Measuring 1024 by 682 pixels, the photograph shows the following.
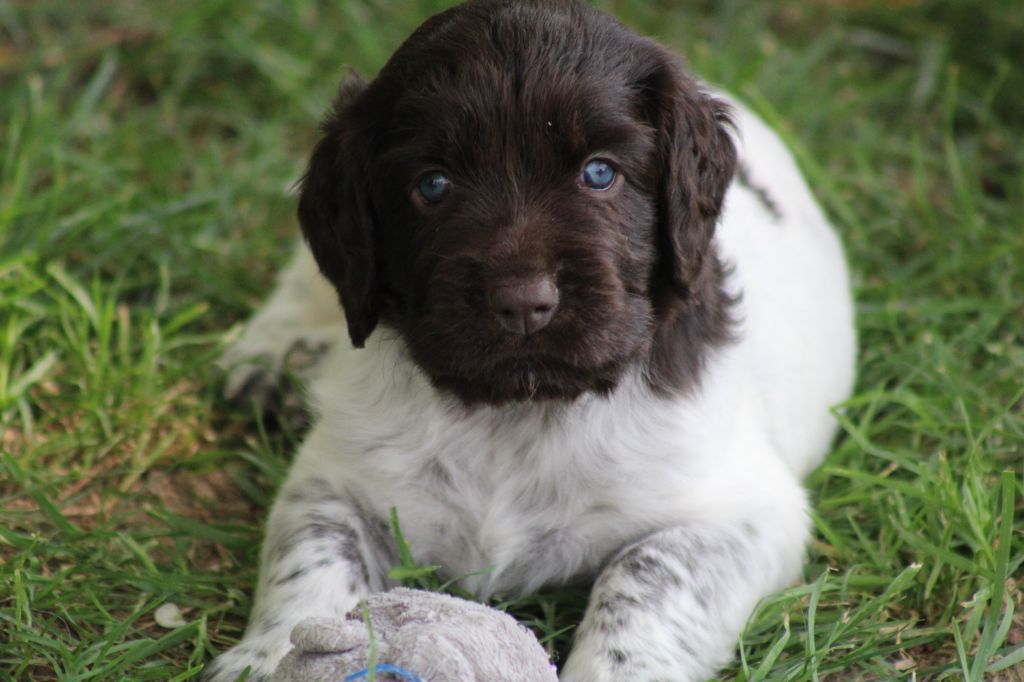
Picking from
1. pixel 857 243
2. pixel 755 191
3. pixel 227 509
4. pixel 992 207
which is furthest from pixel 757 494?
pixel 992 207

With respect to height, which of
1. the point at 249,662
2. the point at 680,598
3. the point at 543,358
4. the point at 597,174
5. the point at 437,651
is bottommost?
the point at 249,662

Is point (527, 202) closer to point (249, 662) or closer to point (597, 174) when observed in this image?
point (597, 174)

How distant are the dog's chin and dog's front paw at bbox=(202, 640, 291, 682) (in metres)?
0.83

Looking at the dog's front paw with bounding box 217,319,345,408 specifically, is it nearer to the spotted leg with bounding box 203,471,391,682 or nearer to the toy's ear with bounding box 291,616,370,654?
the spotted leg with bounding box 203,471,391,682

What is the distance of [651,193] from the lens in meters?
3.65

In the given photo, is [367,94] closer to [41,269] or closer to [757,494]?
[757,494]

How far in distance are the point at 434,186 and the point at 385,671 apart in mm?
1296

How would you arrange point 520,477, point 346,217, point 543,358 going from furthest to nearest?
point 520,477 → point 346,217 → point 543,358

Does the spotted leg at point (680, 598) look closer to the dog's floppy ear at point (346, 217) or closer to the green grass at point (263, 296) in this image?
the green grass at point (263, 296)

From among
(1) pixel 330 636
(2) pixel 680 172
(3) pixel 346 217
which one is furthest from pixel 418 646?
(2) pixel 680 172

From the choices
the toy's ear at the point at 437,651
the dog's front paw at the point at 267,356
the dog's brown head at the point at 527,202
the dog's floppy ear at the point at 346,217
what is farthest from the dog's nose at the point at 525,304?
the dog's front paw at the point at 267,356

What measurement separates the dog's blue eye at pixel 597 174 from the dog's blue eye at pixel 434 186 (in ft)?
1.19

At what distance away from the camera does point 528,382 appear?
343 cm

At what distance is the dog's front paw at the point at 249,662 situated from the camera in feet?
11.5
